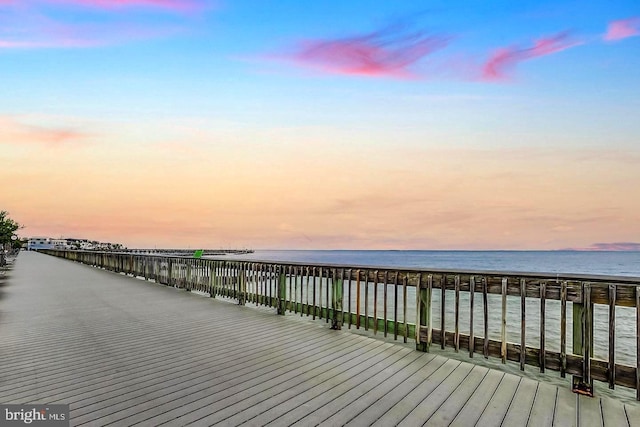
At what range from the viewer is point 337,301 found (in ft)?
21.7

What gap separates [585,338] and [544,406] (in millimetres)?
923

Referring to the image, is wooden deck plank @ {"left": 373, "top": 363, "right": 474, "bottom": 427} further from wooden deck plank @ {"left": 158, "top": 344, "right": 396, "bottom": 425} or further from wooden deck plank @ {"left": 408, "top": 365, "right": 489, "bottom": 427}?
wooden deck plank @ {"left": 158, "top": 344, "right": 396, "bottom": 425}

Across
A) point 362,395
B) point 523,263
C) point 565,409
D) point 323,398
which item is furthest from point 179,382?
point 523,263

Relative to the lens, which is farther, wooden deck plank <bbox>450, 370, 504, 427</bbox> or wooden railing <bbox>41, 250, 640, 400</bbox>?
wooden railing <bbox>41, 250, 640, 400</bbox>

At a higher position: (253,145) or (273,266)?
(253,145)

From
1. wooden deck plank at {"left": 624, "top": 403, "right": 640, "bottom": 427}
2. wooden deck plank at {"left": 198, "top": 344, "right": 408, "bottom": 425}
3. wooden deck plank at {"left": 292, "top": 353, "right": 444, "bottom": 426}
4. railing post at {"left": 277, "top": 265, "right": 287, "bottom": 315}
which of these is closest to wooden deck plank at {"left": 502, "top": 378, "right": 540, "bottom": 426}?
wooden deck plank at {"left": 624, "top": 403, "right": 640, "bottom": 427}

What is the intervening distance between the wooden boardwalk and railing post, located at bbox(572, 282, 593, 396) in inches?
7.5

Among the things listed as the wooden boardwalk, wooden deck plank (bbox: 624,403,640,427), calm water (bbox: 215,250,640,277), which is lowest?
calm water (bbox: 215,250,640,277)

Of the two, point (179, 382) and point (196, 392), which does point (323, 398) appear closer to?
point (196, 392)

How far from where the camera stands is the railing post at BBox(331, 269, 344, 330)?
21.4 ft

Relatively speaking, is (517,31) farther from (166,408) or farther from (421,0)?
(166,408)

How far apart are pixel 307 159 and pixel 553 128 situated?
542 inches

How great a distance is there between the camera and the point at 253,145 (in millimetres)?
20812

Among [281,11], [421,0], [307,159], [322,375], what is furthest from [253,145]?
[322,375]
